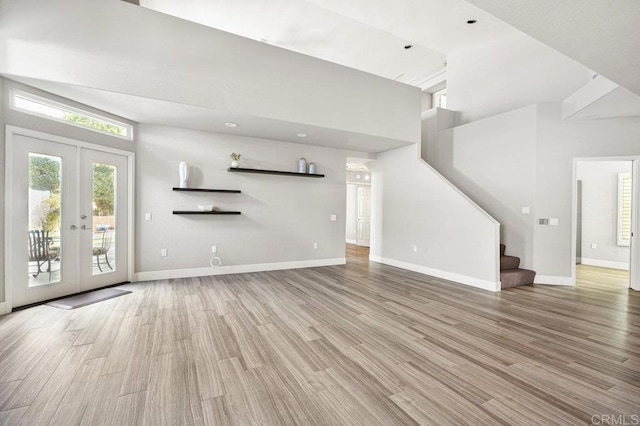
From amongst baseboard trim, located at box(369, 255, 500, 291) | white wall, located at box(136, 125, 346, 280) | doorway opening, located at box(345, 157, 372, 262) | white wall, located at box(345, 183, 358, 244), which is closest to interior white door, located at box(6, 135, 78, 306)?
white wall, located at box(136, 125, 346, 280)

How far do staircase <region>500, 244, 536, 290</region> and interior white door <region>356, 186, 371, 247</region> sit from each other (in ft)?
17.8

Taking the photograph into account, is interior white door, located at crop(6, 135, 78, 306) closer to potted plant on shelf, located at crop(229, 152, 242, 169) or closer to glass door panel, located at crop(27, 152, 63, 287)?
glass door panel, located at crop(27, 152, 63, 287)

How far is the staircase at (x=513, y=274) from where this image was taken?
481 cm

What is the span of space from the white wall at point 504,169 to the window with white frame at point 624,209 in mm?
3047

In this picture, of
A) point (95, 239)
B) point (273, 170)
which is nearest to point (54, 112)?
point (95, 239)

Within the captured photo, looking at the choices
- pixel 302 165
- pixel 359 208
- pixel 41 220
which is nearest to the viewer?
pixel 41 220

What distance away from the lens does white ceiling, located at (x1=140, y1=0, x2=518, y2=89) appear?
18.6 feet

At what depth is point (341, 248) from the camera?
6.80 metres

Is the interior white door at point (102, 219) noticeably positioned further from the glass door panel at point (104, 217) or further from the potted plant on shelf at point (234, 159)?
the potted plant on shelf at point (234, 159)

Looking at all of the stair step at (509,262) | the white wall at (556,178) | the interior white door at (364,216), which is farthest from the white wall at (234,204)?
the interior white door at (364,216)

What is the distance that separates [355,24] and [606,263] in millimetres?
7950

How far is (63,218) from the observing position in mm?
3984

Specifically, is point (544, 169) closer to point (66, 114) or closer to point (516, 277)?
point (516, 277)

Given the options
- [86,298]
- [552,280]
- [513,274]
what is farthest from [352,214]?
[86,298]
